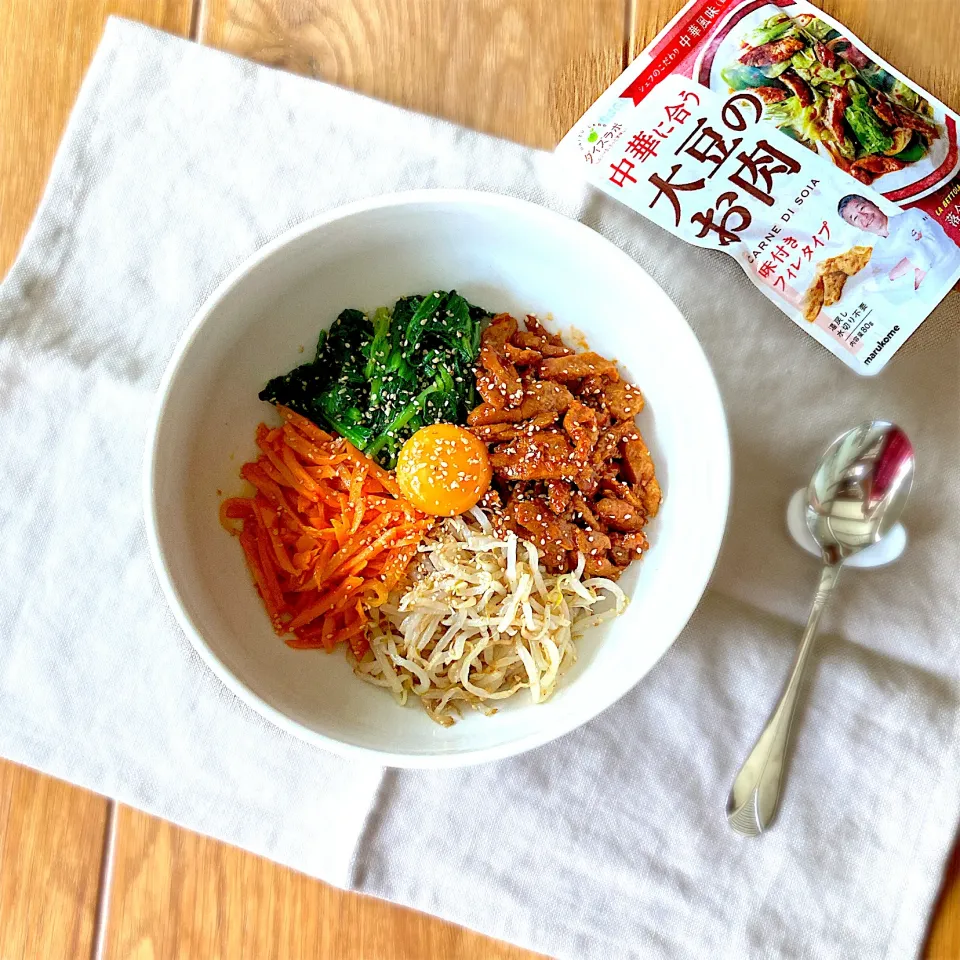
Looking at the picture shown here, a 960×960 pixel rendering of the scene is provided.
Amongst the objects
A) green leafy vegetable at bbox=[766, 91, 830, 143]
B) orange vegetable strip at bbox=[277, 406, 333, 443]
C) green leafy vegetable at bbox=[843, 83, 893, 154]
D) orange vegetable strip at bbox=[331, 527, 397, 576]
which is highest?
green leafy vegetable at bbox=[843, 83, 893, 154]

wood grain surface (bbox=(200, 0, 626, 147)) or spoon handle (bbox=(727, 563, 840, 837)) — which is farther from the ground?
wood grain surface (bbox=(200, 0, 626, 147))

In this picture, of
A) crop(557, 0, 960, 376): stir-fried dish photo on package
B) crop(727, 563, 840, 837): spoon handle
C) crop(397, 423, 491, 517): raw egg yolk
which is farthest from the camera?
crop(557, 0, 960, 376): stir-fried dish photo on package

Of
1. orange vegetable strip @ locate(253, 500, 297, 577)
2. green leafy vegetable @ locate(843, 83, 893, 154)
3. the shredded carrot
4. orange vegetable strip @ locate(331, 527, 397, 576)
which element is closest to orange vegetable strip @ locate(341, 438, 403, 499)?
the shredded carrot

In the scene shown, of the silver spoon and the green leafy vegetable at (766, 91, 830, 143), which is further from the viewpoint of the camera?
the green leafy vegetable at (766, 91, 830, 143)

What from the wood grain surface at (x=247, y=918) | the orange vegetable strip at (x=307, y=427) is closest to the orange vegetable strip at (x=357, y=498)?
the orange vegetable strip at (x=307, y=427)

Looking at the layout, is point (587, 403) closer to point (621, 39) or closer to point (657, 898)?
point (621, 39)

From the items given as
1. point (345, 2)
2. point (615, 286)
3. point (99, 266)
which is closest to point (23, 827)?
point (99, 266)

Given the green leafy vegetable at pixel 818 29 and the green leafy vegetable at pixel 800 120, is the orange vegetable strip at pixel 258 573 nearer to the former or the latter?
the green leafy vegetable at pixel 800 120

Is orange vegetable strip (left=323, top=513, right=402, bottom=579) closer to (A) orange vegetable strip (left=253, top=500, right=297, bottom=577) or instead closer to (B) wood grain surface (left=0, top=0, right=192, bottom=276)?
(A) orange vegetable strip (left=253, top=500, right=297, bottom=577)
